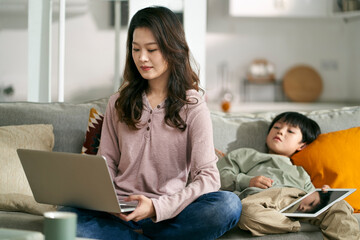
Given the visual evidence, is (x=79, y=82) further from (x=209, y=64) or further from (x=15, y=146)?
(x=15, y=146)

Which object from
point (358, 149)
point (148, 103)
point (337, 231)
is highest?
point (148, 103)

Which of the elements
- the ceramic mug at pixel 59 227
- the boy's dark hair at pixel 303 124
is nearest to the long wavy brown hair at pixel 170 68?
the boy's dark hair at pixel 303 124

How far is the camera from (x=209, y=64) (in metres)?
5.54

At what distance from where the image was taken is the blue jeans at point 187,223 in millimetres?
1652

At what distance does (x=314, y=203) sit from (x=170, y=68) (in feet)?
2.25

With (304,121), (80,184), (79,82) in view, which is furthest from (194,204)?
(79,82)

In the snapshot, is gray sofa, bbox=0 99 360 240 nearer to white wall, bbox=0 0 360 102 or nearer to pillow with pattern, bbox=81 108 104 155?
pillow with pattern, bbox=81 108 104 155

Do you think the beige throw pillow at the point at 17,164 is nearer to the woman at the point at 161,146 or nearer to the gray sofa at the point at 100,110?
the gray sofa at the point at 100,110

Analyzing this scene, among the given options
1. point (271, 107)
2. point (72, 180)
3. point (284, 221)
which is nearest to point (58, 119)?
point (72, 180)

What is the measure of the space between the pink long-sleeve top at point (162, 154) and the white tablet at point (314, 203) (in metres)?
0.29

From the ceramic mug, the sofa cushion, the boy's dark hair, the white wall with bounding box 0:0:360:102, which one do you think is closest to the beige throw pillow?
the sofa cushion

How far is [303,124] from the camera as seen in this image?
236 centimetres

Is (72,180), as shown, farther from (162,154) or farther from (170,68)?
(170,68)

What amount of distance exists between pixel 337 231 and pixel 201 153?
0.52 m
